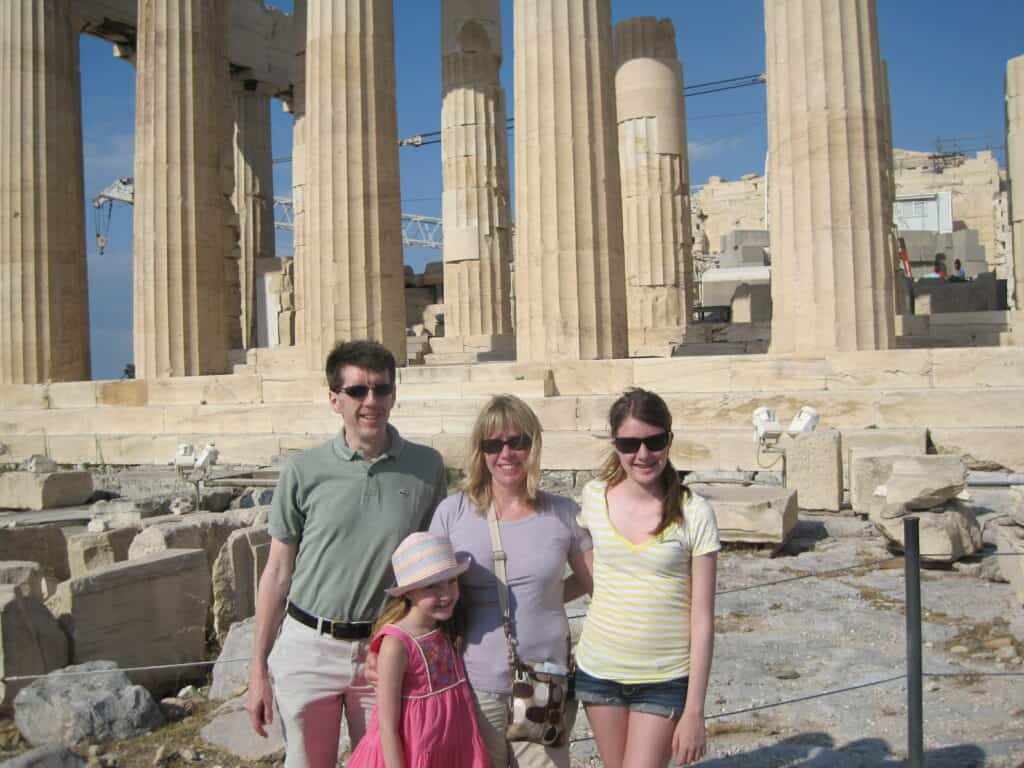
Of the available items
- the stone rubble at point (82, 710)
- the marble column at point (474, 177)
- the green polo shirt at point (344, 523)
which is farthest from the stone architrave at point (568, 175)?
the green polo shirt at point (344, 523)

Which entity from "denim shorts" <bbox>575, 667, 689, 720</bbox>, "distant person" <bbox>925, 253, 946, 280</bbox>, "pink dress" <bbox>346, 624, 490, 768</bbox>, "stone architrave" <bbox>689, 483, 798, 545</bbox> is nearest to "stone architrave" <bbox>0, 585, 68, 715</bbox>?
"pink dress" <bbox>346, 624, 490, 768</bbox>

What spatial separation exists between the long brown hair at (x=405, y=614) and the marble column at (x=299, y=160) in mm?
17460

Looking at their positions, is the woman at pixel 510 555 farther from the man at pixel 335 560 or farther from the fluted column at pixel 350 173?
the fluted column at pixel 350 173

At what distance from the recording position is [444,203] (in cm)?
2159

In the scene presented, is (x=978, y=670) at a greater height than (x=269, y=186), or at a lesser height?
lesser

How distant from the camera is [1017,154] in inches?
728

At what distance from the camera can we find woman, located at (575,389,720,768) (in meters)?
2.77

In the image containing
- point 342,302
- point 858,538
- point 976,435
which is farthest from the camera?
point 342,302

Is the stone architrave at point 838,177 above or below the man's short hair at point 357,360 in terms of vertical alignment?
above

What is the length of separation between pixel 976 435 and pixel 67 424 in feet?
49.2

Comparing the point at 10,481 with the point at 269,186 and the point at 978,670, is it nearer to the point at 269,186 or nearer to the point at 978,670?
the point at 978,670

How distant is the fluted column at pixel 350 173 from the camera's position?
14.9 metres

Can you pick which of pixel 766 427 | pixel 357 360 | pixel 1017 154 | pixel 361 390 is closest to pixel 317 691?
pixel 361 390

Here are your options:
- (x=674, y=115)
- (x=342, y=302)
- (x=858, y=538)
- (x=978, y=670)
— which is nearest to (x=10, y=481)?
(x=342, y=302)
